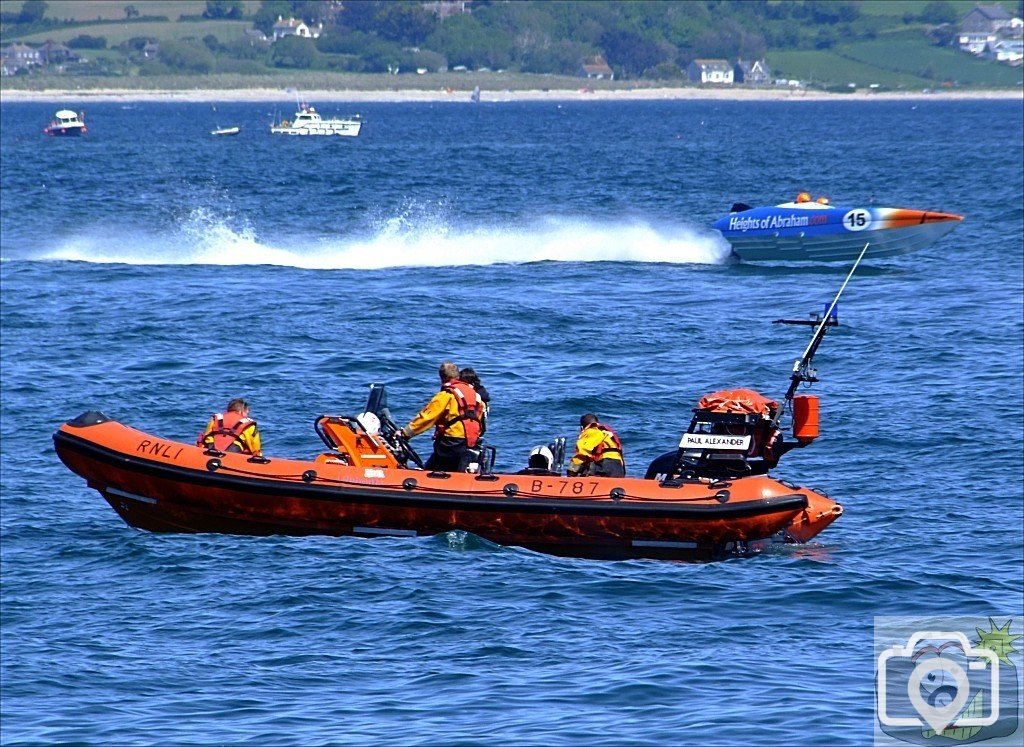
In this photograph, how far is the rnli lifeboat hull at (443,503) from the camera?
15008mm

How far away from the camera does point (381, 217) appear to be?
160 feet

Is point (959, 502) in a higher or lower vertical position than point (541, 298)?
lower

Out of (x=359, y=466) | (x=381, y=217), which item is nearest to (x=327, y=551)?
(x=359, y=466)

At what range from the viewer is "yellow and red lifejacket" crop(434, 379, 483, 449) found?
15.6 metres

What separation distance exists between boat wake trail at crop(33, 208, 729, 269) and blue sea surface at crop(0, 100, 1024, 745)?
172mm

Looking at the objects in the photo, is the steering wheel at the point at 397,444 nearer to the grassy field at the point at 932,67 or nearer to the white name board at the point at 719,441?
the white name board at the point at 719,441

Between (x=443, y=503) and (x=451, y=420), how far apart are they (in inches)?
33.9

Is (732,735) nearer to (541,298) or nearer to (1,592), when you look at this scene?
(1,592)

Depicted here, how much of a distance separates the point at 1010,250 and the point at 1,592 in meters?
28.9

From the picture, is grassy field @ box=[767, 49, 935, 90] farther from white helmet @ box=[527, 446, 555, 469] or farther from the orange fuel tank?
white helmet @ box=[527, 446, 555, 469]
